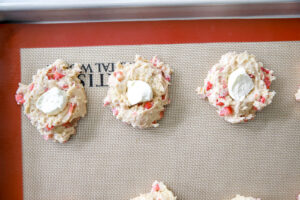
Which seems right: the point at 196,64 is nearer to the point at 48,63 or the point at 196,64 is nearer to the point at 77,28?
the point at 77,28

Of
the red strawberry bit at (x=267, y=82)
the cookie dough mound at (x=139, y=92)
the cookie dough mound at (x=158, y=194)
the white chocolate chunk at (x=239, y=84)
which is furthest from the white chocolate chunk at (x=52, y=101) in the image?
the red strawberry bit at (x=267, y=82)

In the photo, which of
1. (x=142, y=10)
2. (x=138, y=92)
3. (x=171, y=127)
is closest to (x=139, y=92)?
(x=138, y=92)

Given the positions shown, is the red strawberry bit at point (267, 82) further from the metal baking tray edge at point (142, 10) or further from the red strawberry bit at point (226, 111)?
the metal baking tray edge at point (142, 10)

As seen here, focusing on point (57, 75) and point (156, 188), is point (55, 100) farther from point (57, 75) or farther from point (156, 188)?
point (156, 188)

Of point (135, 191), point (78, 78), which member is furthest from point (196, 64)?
point (135, 191)

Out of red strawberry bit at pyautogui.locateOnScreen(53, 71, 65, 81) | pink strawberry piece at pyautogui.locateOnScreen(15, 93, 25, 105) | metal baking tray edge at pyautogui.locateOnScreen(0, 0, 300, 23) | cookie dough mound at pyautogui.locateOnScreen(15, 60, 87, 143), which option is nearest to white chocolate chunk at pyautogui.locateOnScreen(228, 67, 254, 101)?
metal baking tray edge at pyautogui.locateOnScreen(0, 0, 300, 23)

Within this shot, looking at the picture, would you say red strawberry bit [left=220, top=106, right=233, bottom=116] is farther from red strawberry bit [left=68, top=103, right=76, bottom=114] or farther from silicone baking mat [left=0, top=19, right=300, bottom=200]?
red strawberry bit [left=68, top=103, right=76, bottom=114]
